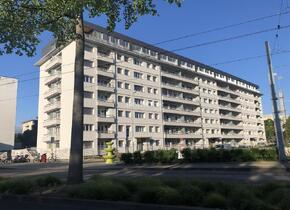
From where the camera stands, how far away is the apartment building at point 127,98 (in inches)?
2409

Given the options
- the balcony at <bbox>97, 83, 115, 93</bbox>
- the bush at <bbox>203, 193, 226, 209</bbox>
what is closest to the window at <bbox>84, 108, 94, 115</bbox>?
the balcony at <bbox>97, 83, 115, 93</bbox>

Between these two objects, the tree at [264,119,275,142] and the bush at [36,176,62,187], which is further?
the tree at [264,119,275,142]

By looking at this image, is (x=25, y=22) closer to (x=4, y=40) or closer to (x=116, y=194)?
(x=4, y=40)

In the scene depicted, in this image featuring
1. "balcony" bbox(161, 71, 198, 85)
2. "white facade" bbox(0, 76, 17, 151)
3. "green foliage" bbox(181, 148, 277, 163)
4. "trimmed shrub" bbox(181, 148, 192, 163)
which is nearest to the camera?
"green foliage" bbox(181, 148, 277, 163)

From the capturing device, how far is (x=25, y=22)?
42.1ft

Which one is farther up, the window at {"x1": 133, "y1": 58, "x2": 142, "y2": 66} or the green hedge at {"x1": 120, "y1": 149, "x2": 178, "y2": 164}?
the window at {"x1": 133, "y1": 58, "x2": 142, "y2": 66}

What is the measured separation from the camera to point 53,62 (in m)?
67.3

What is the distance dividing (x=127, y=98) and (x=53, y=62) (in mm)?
15182

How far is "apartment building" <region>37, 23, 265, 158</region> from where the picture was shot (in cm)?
6119

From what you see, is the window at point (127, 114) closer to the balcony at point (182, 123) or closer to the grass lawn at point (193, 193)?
the balcony at point (182, 123)

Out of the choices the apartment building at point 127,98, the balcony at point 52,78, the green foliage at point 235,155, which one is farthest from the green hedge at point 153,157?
the balcony at point 52,78

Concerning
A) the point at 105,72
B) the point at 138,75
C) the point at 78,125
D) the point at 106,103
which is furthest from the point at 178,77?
the point at 78,125

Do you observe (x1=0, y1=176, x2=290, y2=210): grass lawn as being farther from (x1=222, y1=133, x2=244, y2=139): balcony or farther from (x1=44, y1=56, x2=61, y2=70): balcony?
(x1=222, y1=133, x2=244, y2=139): balcony

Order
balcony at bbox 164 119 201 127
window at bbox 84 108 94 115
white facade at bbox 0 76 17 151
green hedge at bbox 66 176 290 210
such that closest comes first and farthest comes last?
1. green hedge at bbox 66 176 290 210
2. window at bbox 84 108 94 115
3. balcony at bbox 164 119 201 127
4. white facade at bbox 0 76 17 151
